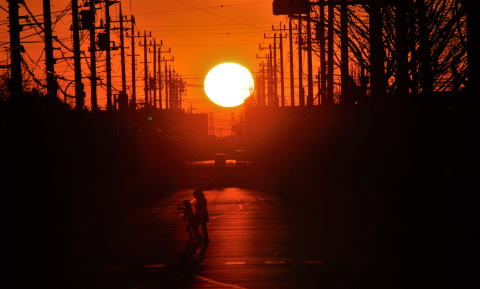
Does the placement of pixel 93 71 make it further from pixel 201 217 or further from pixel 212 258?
pixel 212 258

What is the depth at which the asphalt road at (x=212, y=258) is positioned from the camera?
580 inches

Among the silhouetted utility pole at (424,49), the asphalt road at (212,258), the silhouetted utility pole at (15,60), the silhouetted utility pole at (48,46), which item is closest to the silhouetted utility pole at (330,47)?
the asphalt road at (212,258)

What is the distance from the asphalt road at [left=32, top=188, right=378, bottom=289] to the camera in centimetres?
1473

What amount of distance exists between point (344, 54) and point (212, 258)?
17.8 metres

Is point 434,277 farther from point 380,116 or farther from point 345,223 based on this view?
point 380,116

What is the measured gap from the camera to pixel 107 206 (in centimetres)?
3950

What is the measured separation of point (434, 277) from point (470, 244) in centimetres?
471

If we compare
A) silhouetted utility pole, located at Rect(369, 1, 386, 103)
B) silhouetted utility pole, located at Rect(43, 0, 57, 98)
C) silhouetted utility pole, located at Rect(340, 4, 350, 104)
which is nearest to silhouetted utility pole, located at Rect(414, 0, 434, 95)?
silhouetted utility pole, located at Rect(369, 1, 386, 103)

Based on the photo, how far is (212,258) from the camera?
19.0 m

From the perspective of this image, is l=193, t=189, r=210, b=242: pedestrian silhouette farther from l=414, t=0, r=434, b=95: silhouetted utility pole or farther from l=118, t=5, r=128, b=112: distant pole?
l=118, t=5, r=128, b=112: distant pole

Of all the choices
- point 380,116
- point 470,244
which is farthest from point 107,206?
point 470,244

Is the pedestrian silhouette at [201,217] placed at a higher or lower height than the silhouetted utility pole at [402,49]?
lower

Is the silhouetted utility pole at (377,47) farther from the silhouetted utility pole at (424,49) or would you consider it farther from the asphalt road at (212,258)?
the asphalt road at (212,258)

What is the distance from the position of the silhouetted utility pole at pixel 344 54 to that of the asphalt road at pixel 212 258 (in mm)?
7328
